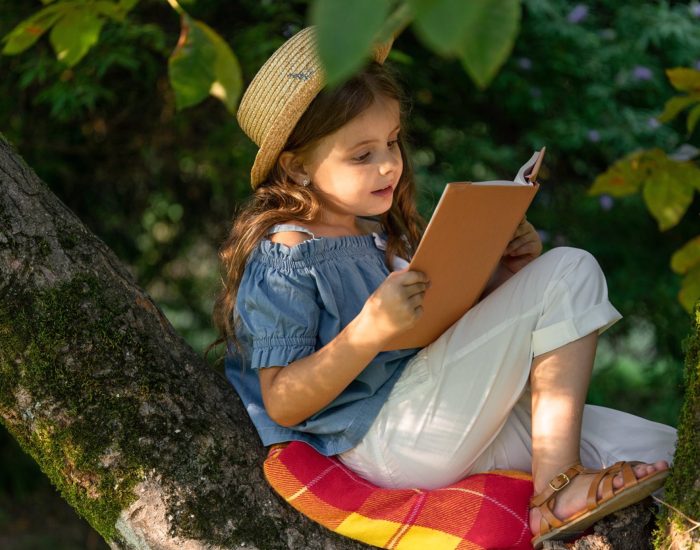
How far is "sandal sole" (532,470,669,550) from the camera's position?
163cm

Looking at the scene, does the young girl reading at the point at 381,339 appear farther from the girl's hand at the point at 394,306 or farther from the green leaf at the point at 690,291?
the green leaf at the point at 690,291

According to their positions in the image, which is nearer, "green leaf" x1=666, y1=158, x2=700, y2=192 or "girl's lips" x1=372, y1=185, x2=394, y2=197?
"girl's lips" x1=372, y1=185, x2=394, y2=197

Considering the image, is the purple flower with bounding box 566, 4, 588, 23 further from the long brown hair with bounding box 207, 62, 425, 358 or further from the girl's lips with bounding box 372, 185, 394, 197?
the girl's lips with bounding box 372, 185, 394, 197

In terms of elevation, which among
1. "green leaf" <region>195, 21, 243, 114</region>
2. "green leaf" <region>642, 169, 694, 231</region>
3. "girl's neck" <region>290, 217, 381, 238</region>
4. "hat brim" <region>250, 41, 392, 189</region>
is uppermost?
"green leaf" <region>195, 21, 243, 114</region>

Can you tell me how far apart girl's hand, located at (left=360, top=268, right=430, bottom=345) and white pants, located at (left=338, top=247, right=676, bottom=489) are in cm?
17

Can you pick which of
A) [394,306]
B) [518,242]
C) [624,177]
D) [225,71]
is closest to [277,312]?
[394,306]

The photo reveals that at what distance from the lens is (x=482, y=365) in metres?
1.88

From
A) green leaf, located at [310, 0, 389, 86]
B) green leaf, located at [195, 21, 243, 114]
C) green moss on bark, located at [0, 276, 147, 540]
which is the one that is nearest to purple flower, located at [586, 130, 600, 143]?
green moss on bark, located at [0, 276, 147, 540]

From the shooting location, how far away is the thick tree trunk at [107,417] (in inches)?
66.9

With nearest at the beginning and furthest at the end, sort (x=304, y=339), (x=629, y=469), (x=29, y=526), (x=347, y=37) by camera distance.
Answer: (x=347, y=37)
(x=629, y=469)
(x=304, y=339)
(x=29, y=526)

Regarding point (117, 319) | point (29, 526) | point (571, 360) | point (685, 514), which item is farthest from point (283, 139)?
point (29, 526)

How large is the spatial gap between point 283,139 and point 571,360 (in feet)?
2.62

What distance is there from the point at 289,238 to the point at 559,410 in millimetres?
698

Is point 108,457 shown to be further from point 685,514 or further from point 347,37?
point 347,37
